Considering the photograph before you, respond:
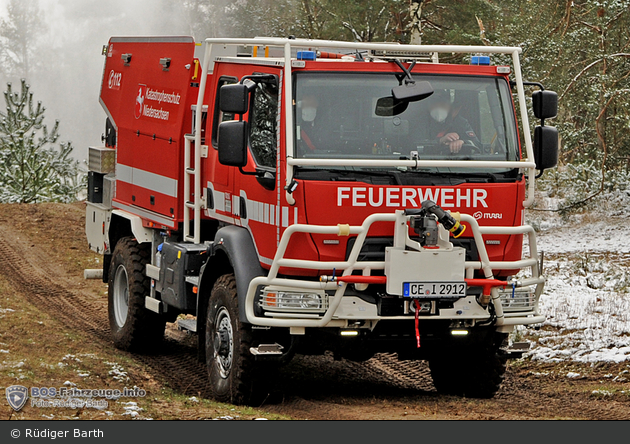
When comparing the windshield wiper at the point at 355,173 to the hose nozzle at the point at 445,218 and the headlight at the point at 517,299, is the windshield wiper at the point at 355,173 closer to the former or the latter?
the hose nozzle at the point at 445,218

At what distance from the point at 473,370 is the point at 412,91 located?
2677 mm

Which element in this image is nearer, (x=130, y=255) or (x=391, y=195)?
(x=391, y=195)

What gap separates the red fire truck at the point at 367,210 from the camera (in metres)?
6.84

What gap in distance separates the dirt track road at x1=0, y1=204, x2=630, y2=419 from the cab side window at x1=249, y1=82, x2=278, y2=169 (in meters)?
2.07

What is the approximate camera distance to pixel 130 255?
1032 centimetres

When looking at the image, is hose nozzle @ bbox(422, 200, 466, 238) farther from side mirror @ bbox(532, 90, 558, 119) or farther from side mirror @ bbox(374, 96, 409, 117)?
side mirror @ bbox(532, 90, 558, 119)

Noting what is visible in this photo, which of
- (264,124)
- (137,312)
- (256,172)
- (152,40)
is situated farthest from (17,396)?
(152,40)

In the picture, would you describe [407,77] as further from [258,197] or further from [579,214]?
[579,214]

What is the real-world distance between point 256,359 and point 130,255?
351 centimetres

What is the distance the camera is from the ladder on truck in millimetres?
8531

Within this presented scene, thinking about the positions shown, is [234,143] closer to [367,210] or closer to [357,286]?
[367,210]

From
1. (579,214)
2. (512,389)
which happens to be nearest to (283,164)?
(512,389)

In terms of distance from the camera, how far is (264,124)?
7383 millimetres

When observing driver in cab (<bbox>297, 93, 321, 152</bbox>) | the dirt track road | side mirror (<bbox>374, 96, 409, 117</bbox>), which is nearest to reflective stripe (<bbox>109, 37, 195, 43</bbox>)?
driver in cab (<bbox>297, 93, 321, 152</bbox>)
